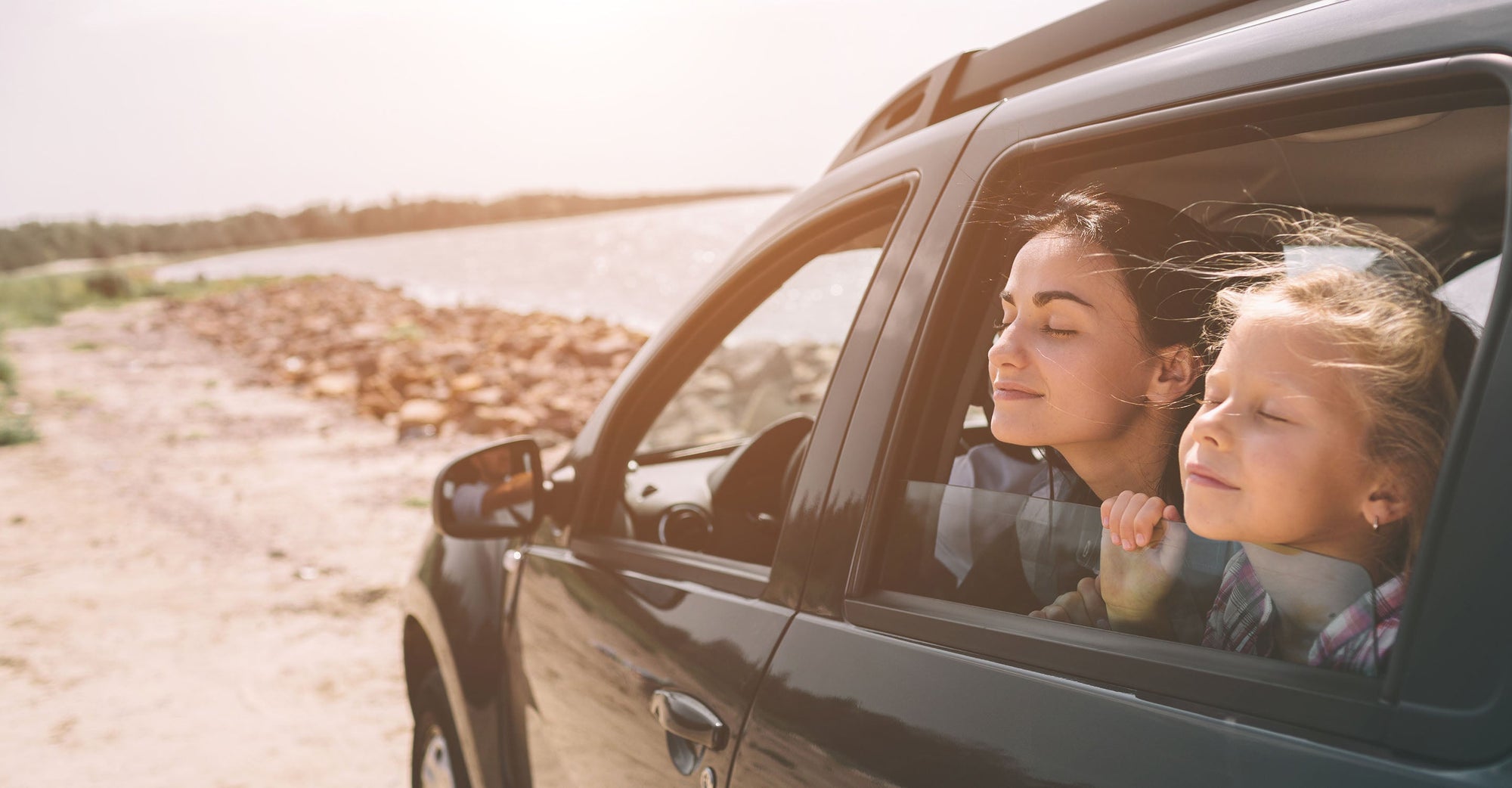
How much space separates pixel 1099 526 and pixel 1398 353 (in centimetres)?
37

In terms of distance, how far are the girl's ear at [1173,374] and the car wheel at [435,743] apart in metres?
1.93

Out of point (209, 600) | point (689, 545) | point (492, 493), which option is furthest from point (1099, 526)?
point (209, 600)

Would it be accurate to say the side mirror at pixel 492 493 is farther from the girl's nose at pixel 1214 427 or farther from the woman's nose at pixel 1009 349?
the girl's nose at pixel 1214 427

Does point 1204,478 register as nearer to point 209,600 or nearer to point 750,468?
point 750,468

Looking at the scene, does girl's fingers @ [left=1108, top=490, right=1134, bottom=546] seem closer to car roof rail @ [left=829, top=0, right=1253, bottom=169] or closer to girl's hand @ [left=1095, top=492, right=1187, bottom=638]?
girl's hand @ [left=1095, top=492, right=1187, bottom=638]

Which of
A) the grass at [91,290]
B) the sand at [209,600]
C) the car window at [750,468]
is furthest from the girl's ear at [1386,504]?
the grass at [91,290]

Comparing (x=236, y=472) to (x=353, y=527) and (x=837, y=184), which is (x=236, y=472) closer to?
(x=353, y=527)

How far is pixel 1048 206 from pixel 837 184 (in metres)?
0.45

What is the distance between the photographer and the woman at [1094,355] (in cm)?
120

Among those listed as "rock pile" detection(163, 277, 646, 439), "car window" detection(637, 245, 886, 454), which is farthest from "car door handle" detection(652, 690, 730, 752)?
"car window" detection(637, 245, 886, 454)

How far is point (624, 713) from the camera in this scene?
5.63 ft

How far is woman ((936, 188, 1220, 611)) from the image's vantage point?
1.20m

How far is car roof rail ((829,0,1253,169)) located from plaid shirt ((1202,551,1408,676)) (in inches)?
26.7

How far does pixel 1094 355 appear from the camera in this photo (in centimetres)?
124
